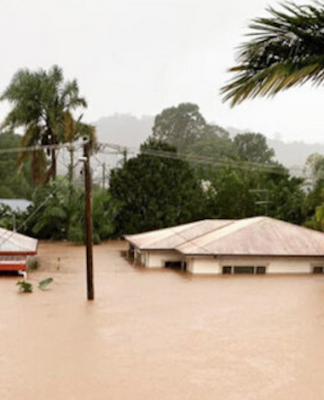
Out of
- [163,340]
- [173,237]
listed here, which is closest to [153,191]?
[173,237]

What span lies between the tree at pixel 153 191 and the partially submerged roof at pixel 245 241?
329 inches

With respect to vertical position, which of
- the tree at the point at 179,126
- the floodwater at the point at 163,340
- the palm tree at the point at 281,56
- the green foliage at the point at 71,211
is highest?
the tree at the point at 179,126

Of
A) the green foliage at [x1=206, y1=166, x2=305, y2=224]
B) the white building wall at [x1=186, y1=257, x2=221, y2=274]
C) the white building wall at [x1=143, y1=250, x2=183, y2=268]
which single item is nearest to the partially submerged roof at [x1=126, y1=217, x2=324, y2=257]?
the white building wall at [x1=143, y1=250, x2=183, y2=268]

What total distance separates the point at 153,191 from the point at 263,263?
13713 mm

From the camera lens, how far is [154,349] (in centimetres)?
1224

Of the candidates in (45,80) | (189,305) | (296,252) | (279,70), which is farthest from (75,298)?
(45,80)

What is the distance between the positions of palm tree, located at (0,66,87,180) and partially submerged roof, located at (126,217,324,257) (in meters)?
13.1

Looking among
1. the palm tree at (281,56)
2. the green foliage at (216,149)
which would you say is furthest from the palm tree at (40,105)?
the green foliage at (216,149)

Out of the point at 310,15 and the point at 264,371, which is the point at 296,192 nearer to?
the point at 264,371

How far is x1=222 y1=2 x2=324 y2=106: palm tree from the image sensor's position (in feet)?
18.9

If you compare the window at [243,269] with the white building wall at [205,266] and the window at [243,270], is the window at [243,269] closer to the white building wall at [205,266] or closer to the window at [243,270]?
the window at [243,270]

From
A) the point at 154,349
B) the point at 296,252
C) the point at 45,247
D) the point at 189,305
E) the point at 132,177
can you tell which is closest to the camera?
the point at 154,349

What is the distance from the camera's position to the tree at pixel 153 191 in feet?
117

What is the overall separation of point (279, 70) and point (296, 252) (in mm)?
18757
